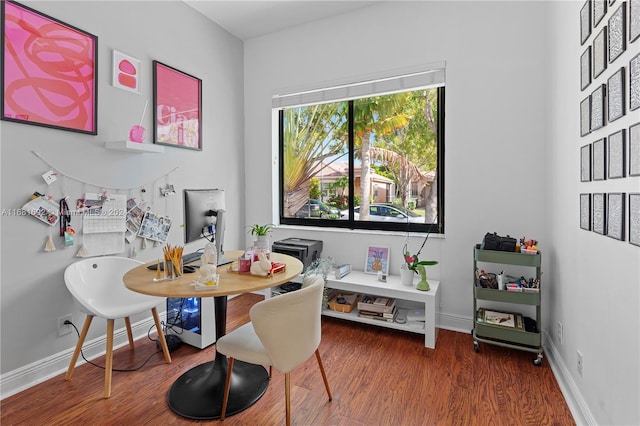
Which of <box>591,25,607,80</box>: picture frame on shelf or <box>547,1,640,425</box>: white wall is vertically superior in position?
<box>591,25,607,80</box>: picture frame on shelf

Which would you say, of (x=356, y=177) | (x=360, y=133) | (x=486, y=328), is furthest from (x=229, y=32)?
(x=486, y=328)

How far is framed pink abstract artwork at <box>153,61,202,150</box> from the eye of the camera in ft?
8.71

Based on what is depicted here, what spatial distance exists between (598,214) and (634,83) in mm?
565

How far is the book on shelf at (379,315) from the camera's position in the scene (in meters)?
2.58

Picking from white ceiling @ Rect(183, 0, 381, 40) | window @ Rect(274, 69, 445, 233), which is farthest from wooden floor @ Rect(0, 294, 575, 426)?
white ceiling @ Rect(183, 0, 381, 40)

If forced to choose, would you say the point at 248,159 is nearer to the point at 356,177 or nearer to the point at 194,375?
the point at 356,177

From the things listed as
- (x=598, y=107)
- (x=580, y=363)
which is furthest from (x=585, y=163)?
(x=580, y=363)

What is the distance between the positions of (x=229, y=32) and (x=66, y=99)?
Answer: 1956 millimetres

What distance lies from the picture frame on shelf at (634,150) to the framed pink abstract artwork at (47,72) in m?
2.93

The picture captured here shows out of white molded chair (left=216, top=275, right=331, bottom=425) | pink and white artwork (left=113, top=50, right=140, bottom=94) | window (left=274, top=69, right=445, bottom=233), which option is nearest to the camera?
white molded chair (left=216, top=275, right=331, bottom=425)

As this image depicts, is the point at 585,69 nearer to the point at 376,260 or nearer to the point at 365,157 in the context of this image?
the point at 365,157

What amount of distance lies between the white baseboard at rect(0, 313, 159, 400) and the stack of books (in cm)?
186

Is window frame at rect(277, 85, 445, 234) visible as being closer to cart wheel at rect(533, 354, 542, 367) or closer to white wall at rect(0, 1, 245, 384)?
white wall at rect(0, 1, 245, 384)

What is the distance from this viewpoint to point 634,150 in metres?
1.16
